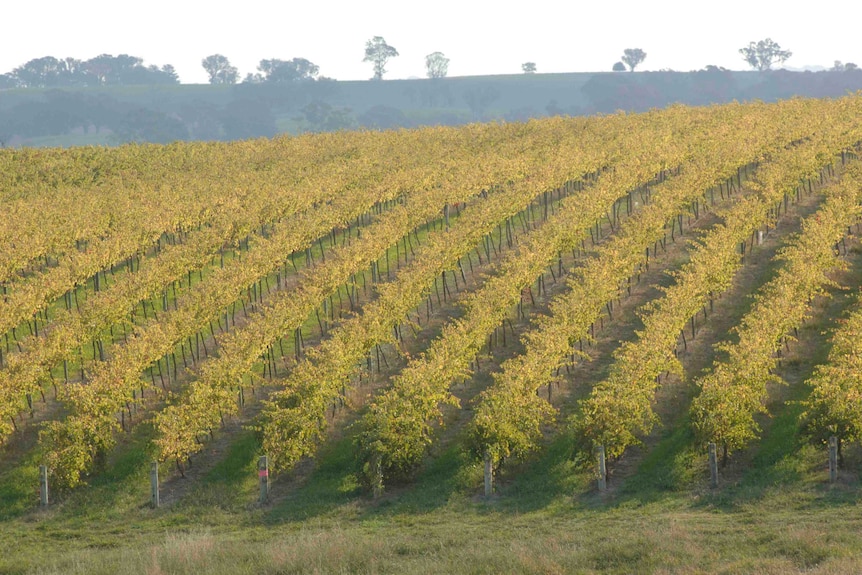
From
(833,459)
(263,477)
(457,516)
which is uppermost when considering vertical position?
(833,459)

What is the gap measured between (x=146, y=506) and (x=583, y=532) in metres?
13.2

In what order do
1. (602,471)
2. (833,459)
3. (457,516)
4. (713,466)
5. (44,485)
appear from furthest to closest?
(44,485)
(602,471)
(713,466)
(457,516)
(833,459)

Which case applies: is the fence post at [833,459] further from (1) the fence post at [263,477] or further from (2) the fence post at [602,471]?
(1) the fence post at [263,477]

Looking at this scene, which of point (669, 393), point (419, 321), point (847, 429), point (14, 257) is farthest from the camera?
point (14, 257)

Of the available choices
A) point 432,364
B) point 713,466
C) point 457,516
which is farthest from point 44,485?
point 713,466

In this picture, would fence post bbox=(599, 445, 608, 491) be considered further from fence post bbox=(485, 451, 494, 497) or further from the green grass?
fence post bbox=(485, 451, 494, 497)

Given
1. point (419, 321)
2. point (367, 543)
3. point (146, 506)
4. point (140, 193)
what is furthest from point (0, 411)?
point (140, 193)

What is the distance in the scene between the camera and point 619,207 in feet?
217

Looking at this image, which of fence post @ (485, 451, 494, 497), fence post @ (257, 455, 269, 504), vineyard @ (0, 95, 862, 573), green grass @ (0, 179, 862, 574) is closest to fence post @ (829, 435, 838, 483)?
vineyard @ (0, 95, 862, 573)

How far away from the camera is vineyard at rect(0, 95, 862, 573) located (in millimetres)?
30578

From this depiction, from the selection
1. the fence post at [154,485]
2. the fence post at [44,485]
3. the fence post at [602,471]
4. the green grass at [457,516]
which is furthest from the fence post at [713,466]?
the fence post at [44,485]

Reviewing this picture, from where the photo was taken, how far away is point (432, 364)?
Result: 115 feet

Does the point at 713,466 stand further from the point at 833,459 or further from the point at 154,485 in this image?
the point at 154,485

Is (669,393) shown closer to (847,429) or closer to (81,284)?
(847,429)
